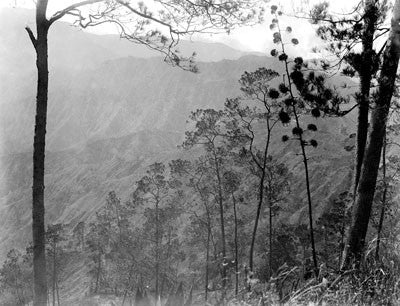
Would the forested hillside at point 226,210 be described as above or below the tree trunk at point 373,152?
below

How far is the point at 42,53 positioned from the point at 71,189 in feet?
495

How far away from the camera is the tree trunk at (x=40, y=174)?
6902 millimetres

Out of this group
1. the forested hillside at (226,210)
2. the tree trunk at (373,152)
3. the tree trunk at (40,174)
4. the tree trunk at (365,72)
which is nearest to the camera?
the forested hillside at (226,210)

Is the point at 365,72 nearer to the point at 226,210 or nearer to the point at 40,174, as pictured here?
the point at 40,174

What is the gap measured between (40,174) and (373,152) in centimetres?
534

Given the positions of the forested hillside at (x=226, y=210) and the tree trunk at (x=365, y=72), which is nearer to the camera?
the forested hillside at (x=226, y=210)

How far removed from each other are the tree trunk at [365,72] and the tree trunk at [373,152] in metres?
0.45

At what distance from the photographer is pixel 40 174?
278 inches

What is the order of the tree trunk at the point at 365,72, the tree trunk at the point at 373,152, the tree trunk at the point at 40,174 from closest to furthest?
the tree trunk at the point at 40,174 → the tree trunk at the point at 373,152 → the tree trunk at the point at 365,72

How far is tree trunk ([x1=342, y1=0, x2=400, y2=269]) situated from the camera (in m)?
7.08

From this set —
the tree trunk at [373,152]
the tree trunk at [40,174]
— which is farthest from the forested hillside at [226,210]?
the tree trunk at [40,174]

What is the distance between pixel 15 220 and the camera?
141875mm

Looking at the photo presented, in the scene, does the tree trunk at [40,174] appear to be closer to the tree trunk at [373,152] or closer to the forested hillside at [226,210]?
the forested hillside at [226,210]

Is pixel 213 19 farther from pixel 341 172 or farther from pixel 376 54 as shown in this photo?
pixel 341 172
